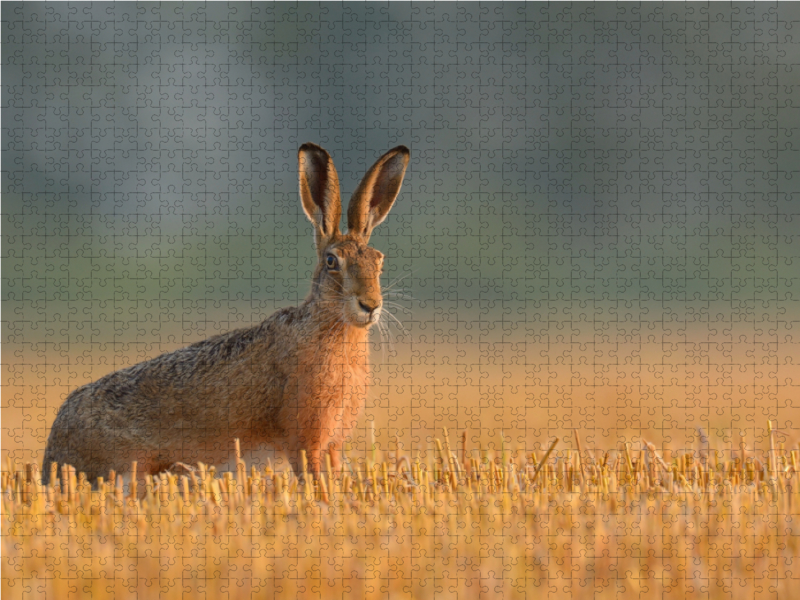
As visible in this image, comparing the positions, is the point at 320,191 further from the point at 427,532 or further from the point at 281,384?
the point at 427,532

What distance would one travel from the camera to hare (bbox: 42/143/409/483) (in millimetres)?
7762

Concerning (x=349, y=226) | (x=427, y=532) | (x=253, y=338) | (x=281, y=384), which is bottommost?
(x=427, y=532)

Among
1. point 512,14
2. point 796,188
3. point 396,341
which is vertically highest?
point 512,14

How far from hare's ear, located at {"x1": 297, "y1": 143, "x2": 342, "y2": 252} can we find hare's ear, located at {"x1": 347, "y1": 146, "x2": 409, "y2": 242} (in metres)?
0.13

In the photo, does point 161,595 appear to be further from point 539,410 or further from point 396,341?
point 539,410

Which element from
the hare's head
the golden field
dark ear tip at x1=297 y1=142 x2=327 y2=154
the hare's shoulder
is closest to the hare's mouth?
the hare's head

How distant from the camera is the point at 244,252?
161 feet

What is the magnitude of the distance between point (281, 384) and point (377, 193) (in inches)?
Result: 63.9

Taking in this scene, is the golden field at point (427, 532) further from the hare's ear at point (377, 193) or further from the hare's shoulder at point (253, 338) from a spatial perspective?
the hare's ear at point (377, 193)

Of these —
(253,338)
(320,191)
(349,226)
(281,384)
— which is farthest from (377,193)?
(281,384)

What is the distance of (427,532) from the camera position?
5.78 meters

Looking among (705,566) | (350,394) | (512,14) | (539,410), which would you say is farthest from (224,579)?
(512,14)

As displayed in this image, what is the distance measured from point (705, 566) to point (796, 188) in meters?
36.3

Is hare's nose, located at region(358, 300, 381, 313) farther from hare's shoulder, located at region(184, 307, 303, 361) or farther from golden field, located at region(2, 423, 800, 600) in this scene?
golden field, located at region(2, 423, 800, 600)
